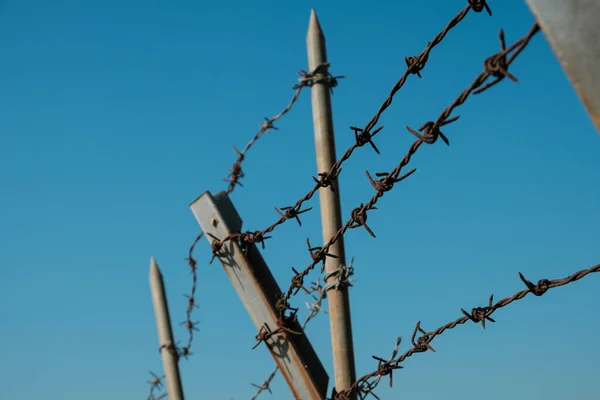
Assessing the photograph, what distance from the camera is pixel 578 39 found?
1641mm

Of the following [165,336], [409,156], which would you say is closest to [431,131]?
[409,156]

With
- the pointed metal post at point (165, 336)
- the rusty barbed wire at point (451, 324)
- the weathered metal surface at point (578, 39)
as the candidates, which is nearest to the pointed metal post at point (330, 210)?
the rusty barbed wire at point (451, 324)

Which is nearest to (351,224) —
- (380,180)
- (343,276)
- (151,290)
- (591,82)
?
(380,180)

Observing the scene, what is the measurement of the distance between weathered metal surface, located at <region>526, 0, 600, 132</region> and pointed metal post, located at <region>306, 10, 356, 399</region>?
7.33 ft

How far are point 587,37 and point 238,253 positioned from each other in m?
2.41

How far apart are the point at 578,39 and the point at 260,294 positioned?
7.69 ft

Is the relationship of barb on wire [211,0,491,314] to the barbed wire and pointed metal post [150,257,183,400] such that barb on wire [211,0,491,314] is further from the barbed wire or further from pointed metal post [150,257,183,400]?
pointed metal post [150,257,183,400]

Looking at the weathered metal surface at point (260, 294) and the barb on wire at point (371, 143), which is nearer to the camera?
the barb on wire at point (371, 143)

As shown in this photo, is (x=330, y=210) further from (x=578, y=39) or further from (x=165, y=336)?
(x=165, y=336)

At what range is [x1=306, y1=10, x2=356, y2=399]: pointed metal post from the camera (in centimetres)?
376

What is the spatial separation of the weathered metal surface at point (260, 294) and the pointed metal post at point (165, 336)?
3.08m

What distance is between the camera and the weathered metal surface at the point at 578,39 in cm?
163

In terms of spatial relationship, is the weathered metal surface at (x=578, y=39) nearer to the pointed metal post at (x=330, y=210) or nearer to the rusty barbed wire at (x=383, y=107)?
the rusty barbed wire at (x=383, y=107)

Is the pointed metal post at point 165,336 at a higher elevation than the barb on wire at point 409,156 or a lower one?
higher
